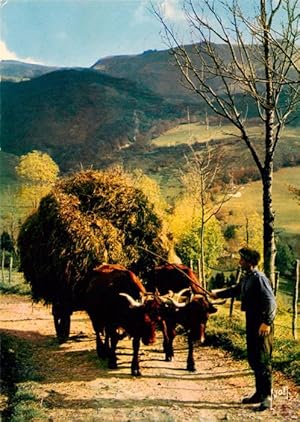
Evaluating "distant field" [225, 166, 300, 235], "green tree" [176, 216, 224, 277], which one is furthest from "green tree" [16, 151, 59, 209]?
"distant field" [225, 166, 300, 235]

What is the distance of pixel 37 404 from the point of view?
793cm

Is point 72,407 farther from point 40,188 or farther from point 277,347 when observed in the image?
point 40,188

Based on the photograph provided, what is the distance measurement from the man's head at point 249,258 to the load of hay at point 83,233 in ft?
16.0

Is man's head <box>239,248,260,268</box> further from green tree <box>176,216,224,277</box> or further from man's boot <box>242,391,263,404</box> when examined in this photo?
green tree <box>176,216,224,277</box>

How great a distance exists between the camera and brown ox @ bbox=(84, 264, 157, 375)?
970cm

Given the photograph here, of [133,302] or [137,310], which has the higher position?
[133,302]

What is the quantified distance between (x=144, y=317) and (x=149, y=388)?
1.27 meters

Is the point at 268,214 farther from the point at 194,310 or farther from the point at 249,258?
the point at 249,258

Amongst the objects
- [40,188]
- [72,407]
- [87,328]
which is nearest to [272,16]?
[72,407]

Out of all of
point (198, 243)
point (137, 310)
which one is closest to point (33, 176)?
point (198, 243)

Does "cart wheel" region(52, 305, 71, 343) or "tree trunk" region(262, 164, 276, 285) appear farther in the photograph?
"cart wheel" region(52, 305, 71, 343)

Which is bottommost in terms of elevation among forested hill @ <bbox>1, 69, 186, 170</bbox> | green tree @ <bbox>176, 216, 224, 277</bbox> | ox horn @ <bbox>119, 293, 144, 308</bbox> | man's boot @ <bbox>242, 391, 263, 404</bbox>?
green tree @ <bbox>176, 216, 224, 277</bbox>

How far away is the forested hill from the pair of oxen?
12253 cm

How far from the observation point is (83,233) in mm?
12148
